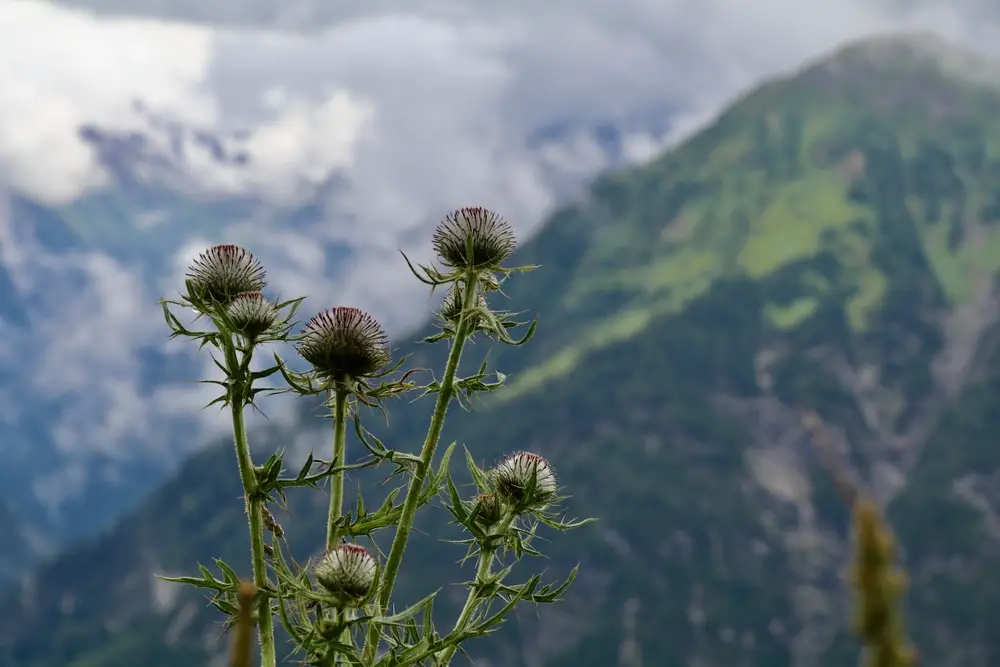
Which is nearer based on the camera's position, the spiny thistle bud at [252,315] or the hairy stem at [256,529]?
the hairy stem at [256,529]

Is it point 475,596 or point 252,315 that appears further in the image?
point 252,315

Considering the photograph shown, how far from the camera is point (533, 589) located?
6.06m

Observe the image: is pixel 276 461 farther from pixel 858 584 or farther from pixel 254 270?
pixel 858 584

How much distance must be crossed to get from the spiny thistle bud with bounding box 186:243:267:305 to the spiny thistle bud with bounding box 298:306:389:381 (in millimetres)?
558

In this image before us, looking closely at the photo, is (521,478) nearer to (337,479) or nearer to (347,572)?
(337,479)

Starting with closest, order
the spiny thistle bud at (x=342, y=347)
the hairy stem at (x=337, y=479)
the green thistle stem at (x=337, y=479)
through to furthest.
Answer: the green thistle stem at (x=337, y=479)
the hairy stem at (x=337, y=479)
the spiny thistle bud at (x=342, y=347)

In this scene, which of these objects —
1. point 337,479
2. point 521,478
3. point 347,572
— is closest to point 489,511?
point 521,478

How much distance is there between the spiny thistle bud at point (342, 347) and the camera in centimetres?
632

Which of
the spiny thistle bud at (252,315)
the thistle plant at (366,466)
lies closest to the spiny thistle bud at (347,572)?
the thistle plant at (366,466)

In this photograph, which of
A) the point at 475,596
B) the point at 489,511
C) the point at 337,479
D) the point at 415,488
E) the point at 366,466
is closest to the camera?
the point at 366,466

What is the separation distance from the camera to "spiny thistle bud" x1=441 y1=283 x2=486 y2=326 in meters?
6.60

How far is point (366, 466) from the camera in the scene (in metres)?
5.07

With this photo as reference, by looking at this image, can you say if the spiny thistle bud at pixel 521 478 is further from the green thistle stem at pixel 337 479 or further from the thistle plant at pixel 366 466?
the green thistle stem at pixel 337 479

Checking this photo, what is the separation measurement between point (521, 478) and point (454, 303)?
1.11m
